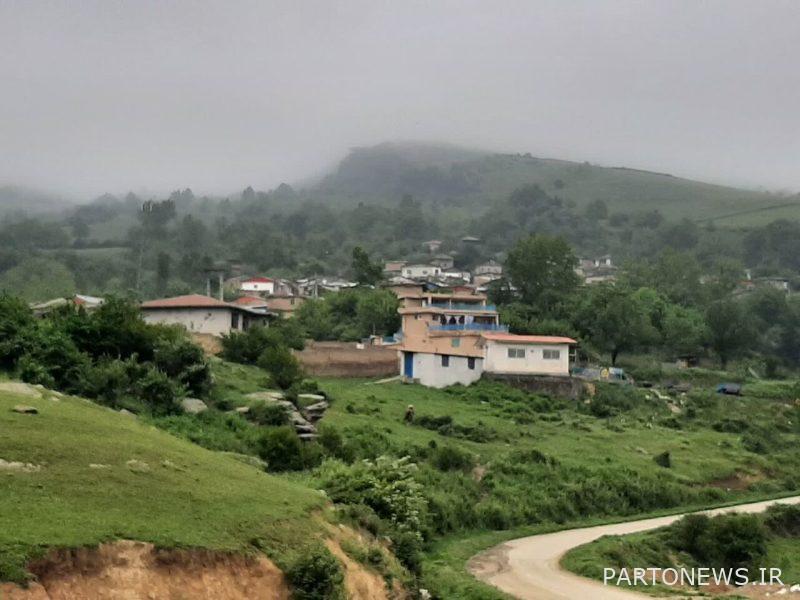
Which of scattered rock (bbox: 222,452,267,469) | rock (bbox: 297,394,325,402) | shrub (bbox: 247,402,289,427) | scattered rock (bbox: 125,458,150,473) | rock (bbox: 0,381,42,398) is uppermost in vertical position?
rock (bbox: 0,381,42,398)

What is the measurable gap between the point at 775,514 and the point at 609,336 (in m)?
36.4

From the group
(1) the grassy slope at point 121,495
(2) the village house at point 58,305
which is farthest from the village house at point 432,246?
(1) the grassy slope at point 121,495

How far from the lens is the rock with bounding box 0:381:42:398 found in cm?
2091

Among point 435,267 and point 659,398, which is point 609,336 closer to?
point 659,398

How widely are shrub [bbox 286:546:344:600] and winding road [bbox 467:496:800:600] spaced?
8025mm

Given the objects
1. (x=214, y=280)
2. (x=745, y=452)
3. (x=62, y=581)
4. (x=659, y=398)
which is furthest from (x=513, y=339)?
(x=214, y=280)

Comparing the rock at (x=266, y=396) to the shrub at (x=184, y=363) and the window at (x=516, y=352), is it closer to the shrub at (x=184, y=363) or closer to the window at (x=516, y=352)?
the shrub at (x=184, y=363)

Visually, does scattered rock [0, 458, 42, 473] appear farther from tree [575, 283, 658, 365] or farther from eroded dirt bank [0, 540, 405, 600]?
tree [575, 283, 658, 365]

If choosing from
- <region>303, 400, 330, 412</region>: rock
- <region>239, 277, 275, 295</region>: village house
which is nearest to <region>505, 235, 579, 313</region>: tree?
<region>239, 277, 275, 295</region>: village house

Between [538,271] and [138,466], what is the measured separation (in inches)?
2531

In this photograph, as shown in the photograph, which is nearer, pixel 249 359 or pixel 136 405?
pixel 136 405

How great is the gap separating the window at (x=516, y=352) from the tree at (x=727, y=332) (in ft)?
97.2

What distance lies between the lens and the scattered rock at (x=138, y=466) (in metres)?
16.1

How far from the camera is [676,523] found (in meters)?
30.6
